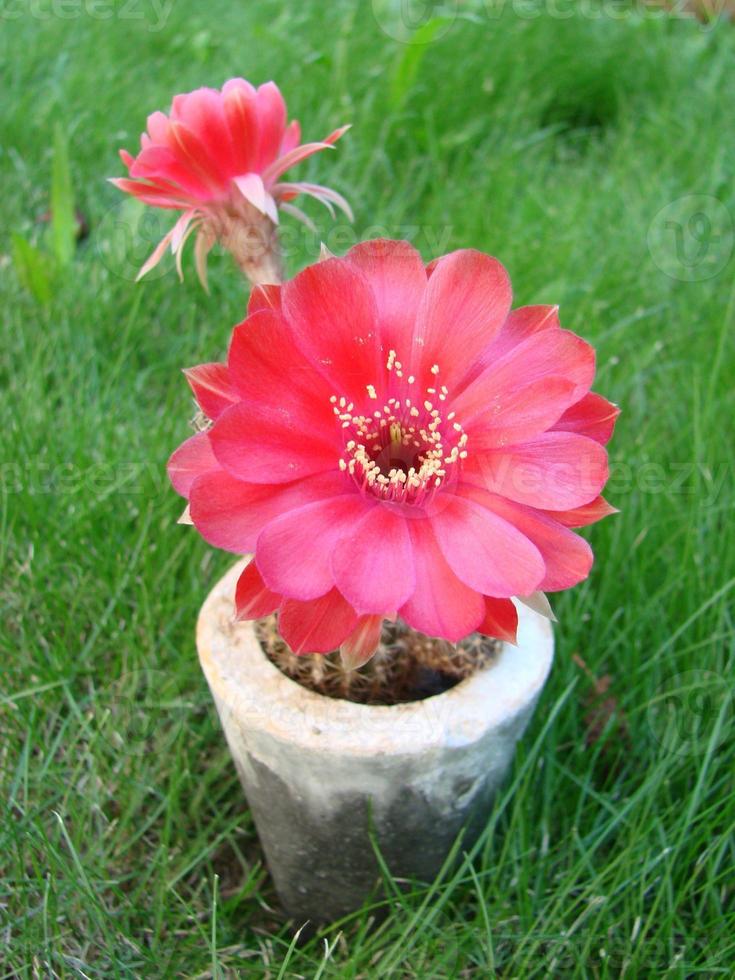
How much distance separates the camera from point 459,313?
624mm

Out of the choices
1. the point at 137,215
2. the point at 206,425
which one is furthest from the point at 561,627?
the point at 137,215

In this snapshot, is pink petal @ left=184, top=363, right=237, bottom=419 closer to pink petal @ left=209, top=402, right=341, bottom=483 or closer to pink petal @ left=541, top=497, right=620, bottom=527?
pink petal @ left=209, top=402, right=341, bottom=483

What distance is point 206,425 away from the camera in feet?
2.20

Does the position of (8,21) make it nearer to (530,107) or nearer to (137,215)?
(137,215)

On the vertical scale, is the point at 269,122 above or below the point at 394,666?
above

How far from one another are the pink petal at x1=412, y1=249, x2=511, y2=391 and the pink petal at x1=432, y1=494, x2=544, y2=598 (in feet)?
0.32

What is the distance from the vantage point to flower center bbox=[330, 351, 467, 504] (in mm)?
616

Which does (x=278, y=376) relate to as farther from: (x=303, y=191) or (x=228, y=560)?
(x=228, y=560)

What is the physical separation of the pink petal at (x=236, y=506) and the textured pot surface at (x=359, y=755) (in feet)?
0.59

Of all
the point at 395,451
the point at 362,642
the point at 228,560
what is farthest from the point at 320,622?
the point at 228,560

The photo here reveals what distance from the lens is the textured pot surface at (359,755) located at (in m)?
0.70

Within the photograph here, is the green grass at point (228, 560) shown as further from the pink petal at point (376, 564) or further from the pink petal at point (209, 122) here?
the pink petal at point (209, 122)

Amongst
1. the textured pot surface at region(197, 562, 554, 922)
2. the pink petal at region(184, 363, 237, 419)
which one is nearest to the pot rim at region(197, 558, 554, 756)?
the textured pot surface at region(197, 562, 554, 922)

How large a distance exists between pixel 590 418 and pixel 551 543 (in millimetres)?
88
